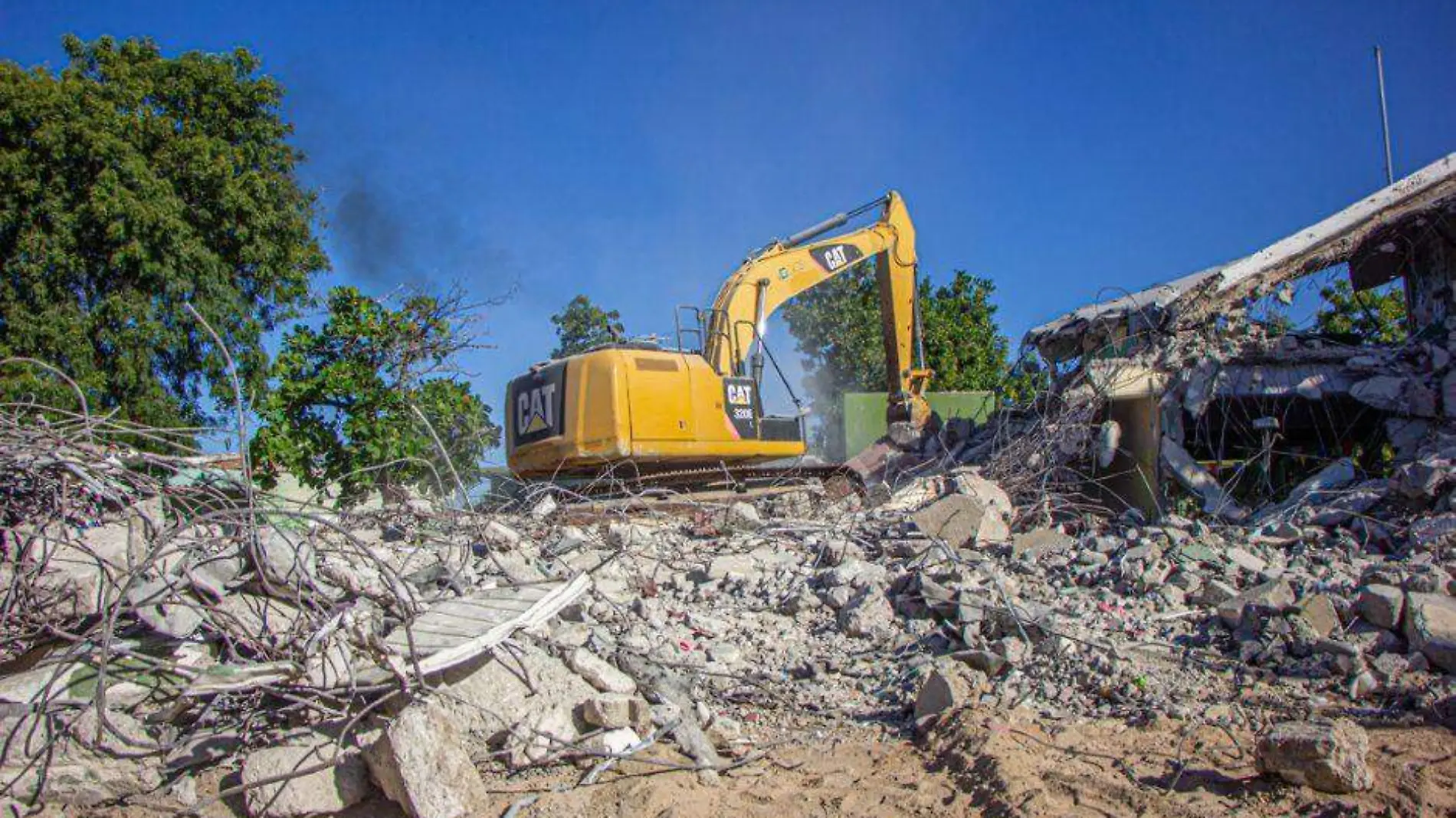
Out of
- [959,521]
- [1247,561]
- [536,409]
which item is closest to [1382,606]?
[1247,561]

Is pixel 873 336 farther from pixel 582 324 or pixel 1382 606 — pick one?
pixel 1382 606

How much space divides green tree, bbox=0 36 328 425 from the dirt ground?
12.6 m

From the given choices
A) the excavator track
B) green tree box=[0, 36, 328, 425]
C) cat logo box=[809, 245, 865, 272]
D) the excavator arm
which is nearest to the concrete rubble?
the excavator track

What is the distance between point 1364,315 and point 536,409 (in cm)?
1080

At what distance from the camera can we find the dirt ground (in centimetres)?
332

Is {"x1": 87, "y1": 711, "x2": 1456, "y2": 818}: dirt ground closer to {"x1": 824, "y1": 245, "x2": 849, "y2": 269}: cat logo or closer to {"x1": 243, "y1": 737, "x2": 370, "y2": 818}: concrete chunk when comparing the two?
{"x1": 243, "y1": 737, "x2": 370, "y2": 818}: concrete chunk

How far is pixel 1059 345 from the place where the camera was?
11.4m

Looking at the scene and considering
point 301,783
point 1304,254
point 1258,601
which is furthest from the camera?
point 1304,254

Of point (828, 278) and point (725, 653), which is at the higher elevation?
point (828, 278)

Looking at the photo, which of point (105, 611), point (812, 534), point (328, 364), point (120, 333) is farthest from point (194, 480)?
point (120, 333)

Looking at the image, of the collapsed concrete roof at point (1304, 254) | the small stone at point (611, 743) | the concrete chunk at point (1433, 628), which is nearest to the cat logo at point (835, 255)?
the collapsed concrete roof at point (1304, 254)

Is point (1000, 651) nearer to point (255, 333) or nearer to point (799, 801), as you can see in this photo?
point (799, 801)

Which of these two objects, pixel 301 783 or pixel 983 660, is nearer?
pixel 301 783

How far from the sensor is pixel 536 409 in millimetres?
9852
